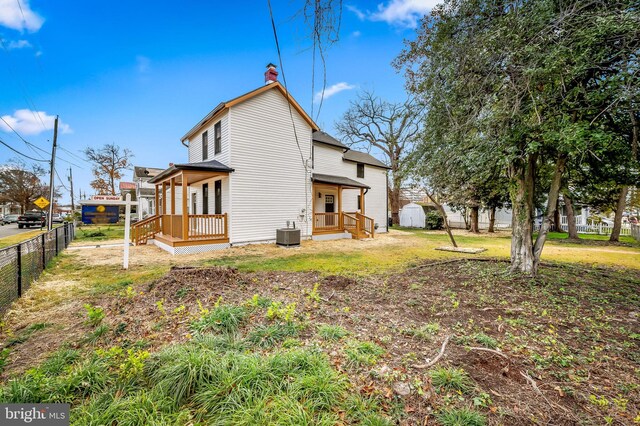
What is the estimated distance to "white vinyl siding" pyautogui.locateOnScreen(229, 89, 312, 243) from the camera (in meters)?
11.3

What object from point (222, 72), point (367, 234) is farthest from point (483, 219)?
point (222, 72)

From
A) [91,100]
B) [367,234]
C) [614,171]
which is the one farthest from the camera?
[91,100]

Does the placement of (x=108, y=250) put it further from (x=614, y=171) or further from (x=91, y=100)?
(x=614, y=171)

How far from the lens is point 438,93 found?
18.4 feet

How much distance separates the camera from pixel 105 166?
1265 inches

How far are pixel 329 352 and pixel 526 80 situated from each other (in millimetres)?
5247

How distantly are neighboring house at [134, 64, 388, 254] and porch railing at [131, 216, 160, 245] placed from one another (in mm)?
42

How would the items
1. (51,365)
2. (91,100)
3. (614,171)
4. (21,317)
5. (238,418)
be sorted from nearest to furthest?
1. (238,418)
2. (51,365)
3. (21,317)
4. (614,171)
5. (91,100)

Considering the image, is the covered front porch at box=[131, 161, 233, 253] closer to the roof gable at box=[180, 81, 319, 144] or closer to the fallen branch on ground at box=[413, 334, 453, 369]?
the roof gable at box=[180, 81, 319, 144]

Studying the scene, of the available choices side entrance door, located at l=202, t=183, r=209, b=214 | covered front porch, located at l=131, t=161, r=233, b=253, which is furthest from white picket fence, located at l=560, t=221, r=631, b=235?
side entrance door, located at l=202, t=183, r=209, b=214

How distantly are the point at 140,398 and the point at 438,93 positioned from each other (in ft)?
21.7

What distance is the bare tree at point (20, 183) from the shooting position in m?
35.7

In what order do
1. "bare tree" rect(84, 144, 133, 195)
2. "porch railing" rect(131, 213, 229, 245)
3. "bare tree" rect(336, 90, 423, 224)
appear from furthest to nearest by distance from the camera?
"bare tree" rect(84, 144, 133, 195) < "bare tree" rect(336, 90, 423, 224) < "porch railing" rect(131, 213, 229, 245)

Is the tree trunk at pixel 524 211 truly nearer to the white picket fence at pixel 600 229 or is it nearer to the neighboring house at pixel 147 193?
the white picket fence at pixel 600 229
